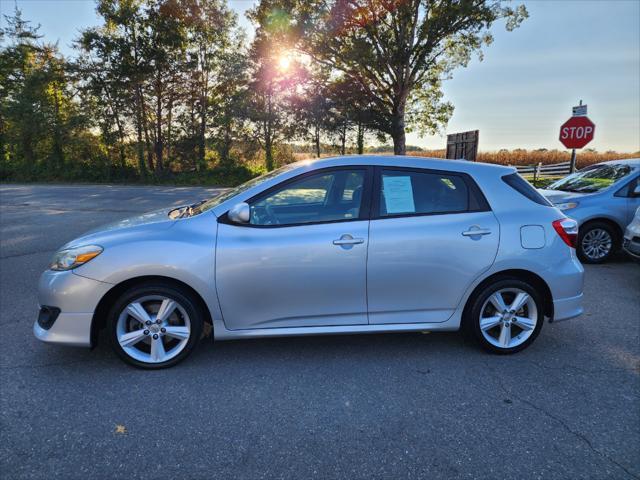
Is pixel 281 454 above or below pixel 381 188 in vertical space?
below

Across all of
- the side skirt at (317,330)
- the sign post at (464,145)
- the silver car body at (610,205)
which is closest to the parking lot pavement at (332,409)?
the side skirt at (317,330)

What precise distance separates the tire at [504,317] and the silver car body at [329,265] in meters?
0.13

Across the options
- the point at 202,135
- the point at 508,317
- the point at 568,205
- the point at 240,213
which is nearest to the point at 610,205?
the point at 568,205

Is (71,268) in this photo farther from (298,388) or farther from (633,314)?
(633,314)

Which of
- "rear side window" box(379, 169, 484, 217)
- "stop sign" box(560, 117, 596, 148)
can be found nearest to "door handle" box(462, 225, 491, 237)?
"rear side window" box(379, 169, 484, 217)

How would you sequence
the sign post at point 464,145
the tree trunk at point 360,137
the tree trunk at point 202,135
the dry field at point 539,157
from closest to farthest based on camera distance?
the sign post at point 464,145 → the tree trunk at point 360,137 → the tree trunk at point 202,135 → the dry field at point 539,157

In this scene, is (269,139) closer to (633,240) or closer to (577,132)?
(577,132)

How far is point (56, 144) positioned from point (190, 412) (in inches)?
1247

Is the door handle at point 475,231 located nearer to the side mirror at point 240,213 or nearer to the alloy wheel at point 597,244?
the side mirror at point 240,213

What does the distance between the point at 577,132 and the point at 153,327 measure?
40.5 feet

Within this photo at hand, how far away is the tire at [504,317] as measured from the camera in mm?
3363

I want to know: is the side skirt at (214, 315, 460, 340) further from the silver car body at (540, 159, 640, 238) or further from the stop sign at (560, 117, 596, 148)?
the stop sign at (560, 117, 596, 148)

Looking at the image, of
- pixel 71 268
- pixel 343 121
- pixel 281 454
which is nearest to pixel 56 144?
pixel 343 121

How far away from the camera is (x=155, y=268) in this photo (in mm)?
3018
